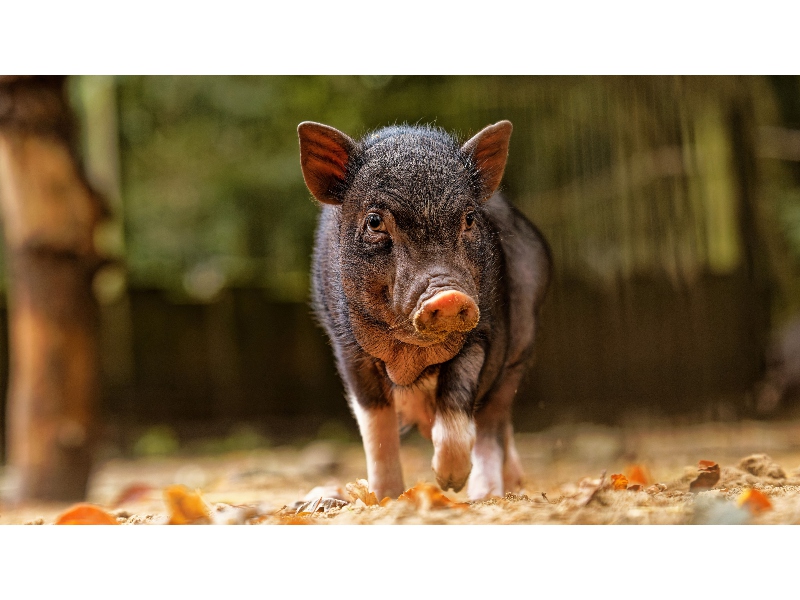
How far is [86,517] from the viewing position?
3641 millimetres

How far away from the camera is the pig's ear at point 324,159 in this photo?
3412 millimetres

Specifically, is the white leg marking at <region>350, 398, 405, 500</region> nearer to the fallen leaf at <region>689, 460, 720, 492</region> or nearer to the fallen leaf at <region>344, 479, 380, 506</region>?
the fallen leaf at <region>344, 479, 380, 506</region>

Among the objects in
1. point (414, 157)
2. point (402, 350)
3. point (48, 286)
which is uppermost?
point (414, 157)

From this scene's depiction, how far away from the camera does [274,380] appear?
9.59 meters

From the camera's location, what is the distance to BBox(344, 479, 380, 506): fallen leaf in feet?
11.4

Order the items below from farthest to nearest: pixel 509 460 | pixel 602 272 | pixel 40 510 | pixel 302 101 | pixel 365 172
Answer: pixel 302 101, pixel 602 272, pixel 40 510, pixel 509 460, pixel 365 172

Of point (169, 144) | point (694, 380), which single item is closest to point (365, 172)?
point (694, 380)

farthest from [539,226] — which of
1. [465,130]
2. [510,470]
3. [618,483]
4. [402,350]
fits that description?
[402,350]

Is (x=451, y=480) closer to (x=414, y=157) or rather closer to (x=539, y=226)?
(x=414, y=157)

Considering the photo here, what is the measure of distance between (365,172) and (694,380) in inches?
194

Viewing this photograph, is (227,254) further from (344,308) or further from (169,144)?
(344,308)

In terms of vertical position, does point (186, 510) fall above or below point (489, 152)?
below

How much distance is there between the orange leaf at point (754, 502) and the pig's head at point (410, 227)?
4.08ft

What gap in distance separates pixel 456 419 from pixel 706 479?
143 cm
